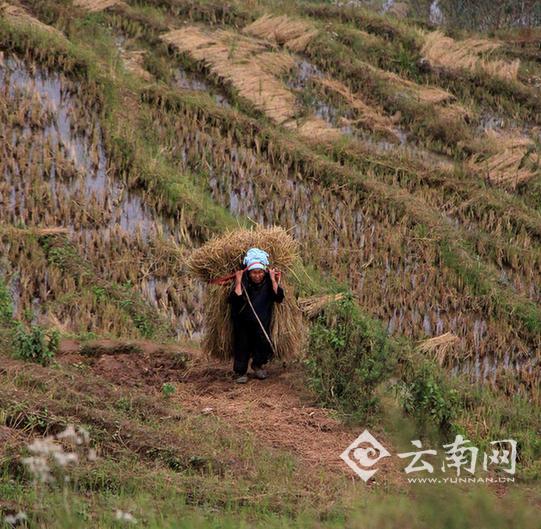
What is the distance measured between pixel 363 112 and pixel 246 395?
820 cm

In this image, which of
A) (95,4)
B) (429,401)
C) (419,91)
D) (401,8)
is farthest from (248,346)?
(401,8)

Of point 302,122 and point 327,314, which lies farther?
point 302,122

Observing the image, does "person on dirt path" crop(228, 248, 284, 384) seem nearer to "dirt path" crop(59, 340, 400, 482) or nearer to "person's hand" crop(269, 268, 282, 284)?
"person's hand" crop(269, 268, 282, 284)

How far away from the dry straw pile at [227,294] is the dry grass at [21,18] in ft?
24.0

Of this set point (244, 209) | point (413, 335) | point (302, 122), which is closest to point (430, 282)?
point (413, 335)

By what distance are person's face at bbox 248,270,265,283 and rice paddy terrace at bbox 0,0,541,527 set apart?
0.83 metres

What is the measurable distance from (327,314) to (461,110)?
27.1 feet

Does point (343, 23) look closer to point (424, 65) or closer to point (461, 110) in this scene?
point (424, 65)

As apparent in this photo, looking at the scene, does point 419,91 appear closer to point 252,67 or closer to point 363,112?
point 363,112

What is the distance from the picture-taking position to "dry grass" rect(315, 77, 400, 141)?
13977 millimetres

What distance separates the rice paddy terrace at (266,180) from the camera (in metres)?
8.92

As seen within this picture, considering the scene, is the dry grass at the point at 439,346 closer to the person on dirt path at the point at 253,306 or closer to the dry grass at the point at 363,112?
the person on dirt path at the point at 253,306

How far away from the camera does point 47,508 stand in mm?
4336

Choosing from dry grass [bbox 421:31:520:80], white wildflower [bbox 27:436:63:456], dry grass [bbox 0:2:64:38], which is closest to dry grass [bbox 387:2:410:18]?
dry grass [bbox 421:31:520:80]
